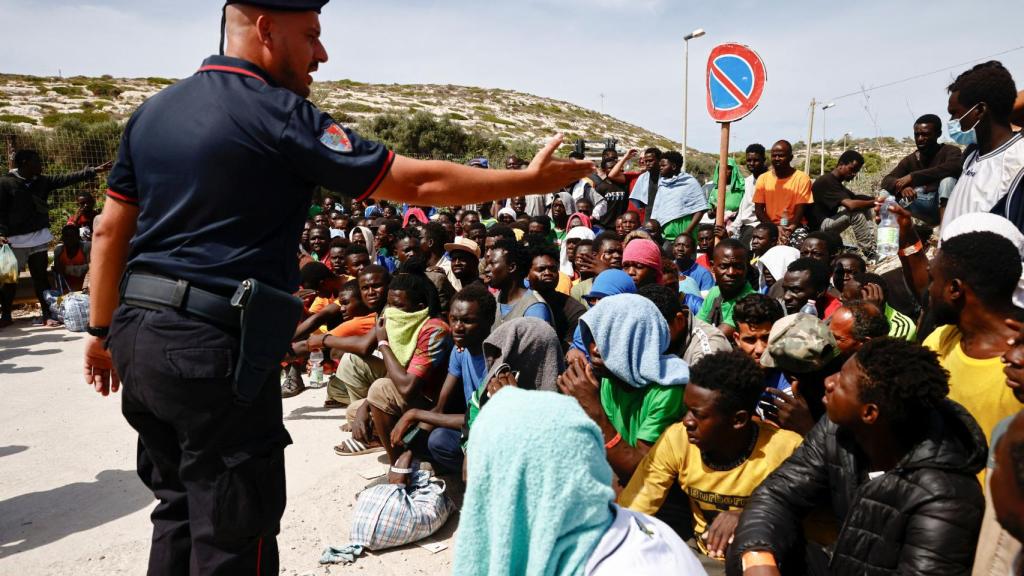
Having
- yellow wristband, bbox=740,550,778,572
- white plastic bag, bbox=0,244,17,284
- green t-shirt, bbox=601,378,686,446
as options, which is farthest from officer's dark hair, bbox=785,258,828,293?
white plastic bag, bbox=0,244,17,284

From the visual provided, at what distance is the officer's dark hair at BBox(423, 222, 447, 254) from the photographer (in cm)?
745

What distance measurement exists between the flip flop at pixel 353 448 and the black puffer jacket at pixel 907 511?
296 centimetres

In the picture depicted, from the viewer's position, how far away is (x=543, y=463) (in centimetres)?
129

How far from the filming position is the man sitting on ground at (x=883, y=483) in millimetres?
1954

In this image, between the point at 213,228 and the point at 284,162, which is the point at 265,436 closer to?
the point at 213,228

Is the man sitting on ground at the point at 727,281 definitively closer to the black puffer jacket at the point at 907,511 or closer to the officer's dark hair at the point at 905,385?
the black puffer jacket at the point at 907,511

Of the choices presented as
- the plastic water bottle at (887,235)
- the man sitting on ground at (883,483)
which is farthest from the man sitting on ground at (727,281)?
the man sitting on ground at (883,483)

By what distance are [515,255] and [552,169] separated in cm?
274

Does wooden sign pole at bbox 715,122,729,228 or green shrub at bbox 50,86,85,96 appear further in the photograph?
green shrub at bbox 50,86,85,96

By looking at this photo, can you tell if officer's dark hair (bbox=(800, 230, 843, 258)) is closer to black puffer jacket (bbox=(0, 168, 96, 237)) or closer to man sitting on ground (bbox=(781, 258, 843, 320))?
man sitting on ground (bbox=(781, 258, 843, 320))

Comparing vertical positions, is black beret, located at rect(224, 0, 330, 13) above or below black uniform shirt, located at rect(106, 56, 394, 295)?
above

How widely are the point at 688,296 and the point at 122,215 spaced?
4326 millimetres

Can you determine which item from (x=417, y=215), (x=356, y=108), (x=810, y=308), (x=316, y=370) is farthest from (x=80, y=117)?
(x=810, y=308)

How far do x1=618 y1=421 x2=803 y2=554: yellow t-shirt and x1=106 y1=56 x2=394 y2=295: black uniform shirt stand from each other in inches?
69.6
